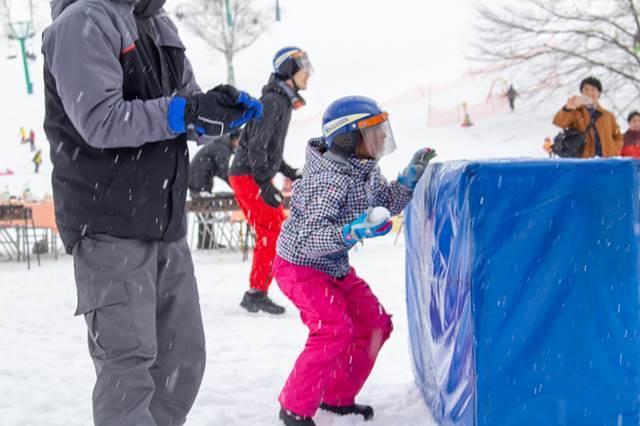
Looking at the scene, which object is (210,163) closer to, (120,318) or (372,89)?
(120,318)

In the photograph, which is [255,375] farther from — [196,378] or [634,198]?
[634,198]

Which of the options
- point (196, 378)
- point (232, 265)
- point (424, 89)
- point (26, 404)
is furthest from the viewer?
point (424, 89)

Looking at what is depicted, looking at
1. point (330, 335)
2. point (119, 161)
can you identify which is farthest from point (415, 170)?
point (119, 161)

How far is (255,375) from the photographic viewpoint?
4465 mm

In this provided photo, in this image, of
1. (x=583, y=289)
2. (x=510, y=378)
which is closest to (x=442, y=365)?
(x=510, y=378)

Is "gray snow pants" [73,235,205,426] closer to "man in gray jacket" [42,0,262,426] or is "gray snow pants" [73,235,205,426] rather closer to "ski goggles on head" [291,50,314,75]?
"man in gray jacket" [42,0,262,426]

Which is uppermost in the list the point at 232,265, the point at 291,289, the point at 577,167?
the point at 577,167

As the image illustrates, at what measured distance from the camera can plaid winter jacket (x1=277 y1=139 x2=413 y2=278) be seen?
3.20 meters

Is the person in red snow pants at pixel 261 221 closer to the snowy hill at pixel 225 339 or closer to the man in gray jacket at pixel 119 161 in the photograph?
the snowy hill at pixel 225 339

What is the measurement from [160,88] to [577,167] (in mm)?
1473

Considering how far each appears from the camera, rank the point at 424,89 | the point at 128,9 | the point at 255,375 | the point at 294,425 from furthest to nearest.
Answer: the point at 424,89, the point at 255,375, the point at 294,425, the point at 128,9

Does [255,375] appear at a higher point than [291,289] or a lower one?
lower

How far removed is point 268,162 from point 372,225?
3242 millimetres

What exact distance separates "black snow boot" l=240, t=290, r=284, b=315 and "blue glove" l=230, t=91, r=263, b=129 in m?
3.97
